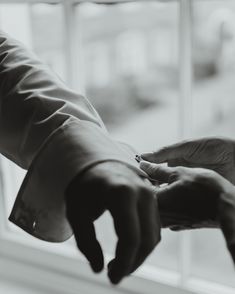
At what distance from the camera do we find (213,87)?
4.83 ft

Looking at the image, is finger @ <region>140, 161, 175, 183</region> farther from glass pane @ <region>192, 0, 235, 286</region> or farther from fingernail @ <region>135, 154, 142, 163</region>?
glass pane @ <region>192, 0, 235, 286</region>

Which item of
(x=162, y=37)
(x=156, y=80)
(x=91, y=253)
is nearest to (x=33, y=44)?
(x=162, y=37)

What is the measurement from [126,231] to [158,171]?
4.4 inches

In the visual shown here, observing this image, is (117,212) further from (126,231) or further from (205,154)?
(205,154)

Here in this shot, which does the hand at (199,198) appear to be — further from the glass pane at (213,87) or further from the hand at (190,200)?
the glass pane at (213,87)

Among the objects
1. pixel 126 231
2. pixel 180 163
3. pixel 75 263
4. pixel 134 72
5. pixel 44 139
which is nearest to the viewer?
pixel 126 231

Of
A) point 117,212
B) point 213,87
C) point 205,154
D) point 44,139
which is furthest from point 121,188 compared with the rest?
point 213,87

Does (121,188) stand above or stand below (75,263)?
above

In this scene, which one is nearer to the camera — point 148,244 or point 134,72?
point 148,244

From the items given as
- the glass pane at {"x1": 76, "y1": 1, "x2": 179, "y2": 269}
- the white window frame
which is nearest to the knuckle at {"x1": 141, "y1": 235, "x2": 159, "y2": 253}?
the white window frame

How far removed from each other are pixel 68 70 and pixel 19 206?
498 millimetres

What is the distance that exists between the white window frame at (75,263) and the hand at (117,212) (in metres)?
0.42

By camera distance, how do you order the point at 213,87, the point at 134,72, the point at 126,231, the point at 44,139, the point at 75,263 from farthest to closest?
the point at 213,87 < the point at 134,72 < the point at 75,263 < the point at 44,139 < the point at 126,231

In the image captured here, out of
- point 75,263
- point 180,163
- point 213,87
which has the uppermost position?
point 180,163
